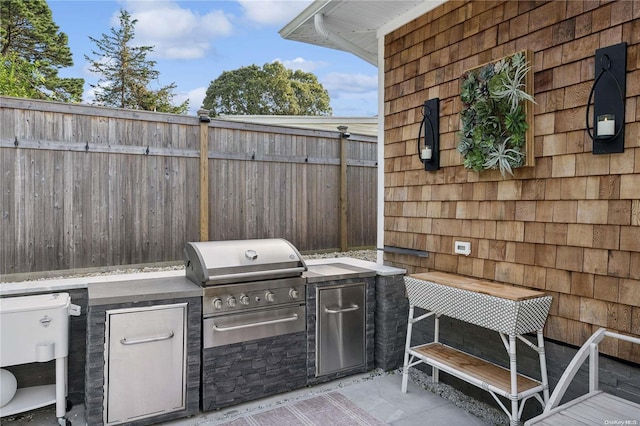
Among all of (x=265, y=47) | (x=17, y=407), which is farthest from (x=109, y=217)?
(x=265, y=47)

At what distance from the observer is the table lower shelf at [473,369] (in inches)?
91.7

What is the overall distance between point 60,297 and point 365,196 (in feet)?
15.7

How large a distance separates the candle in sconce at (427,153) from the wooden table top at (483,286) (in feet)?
2.97

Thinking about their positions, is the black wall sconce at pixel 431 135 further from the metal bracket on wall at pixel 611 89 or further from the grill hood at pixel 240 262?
the grill hood at pixel 240 262

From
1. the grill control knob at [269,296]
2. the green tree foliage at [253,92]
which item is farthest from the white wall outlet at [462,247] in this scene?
the green tree foliage at [253,92]

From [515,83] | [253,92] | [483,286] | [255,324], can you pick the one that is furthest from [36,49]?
[483,286]

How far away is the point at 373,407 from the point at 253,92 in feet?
52.6

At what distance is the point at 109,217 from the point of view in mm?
4668

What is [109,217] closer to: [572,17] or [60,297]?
[60,297]

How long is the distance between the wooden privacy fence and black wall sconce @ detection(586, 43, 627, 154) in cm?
410

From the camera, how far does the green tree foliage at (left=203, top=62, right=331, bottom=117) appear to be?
56.2 ft

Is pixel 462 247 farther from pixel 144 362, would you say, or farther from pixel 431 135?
pixel 144 362

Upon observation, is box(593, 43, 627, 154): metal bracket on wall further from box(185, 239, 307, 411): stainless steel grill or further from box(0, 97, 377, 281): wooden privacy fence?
box(0, 97, 377, 281): wooden privacy fence

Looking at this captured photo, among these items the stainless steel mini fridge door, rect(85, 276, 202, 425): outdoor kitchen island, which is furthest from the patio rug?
rect(85, 276, 202, 425): outdoor kitchen island
